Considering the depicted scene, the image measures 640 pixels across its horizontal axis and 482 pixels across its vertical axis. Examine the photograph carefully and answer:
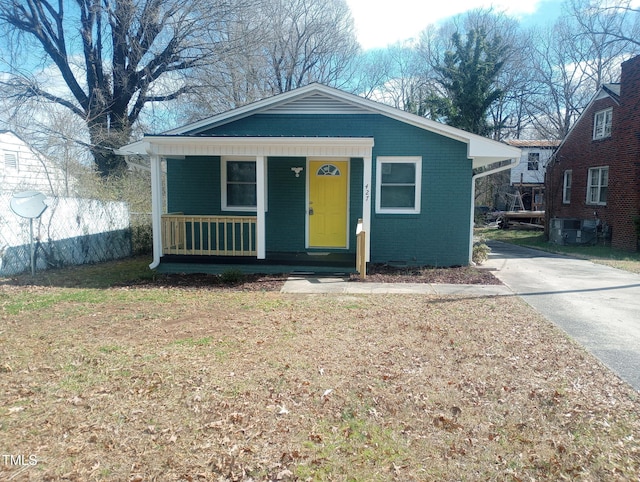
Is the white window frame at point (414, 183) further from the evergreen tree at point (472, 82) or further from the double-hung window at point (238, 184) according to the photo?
the evergreen tree at point (472, 82)

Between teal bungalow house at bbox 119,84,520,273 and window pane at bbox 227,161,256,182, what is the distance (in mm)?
26

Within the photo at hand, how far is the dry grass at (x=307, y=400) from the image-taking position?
2.84m

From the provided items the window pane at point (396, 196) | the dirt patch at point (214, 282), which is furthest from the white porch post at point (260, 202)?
the window pane at point (396, 196)

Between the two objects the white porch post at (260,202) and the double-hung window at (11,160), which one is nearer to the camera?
the white porch post at (260,202)

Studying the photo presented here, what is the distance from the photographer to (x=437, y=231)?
10.4m

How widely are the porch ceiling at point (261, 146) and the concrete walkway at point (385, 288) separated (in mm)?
2791

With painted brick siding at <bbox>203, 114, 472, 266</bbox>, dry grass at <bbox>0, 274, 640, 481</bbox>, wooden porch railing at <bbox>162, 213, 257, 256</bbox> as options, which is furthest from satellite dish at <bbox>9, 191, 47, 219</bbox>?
painted brick siding at <bbox>203, 114, 472, 266</bbox>

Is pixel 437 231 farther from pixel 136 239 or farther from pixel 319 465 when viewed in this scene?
pixel 136 239

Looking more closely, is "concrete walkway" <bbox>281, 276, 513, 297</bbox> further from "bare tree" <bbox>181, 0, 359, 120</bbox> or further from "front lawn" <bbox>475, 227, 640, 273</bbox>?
"bare tree" <bbox>181, 0, 359, 120</bbox>

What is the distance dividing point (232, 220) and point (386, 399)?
22.2 feet

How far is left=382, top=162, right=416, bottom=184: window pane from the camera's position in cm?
1048

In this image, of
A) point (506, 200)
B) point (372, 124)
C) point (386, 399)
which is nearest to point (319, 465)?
point (386, 399)

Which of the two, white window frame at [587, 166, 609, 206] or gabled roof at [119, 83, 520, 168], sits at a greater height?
gabled roof at [119, 83, 520, 168]

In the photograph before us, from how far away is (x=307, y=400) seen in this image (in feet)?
12.0
